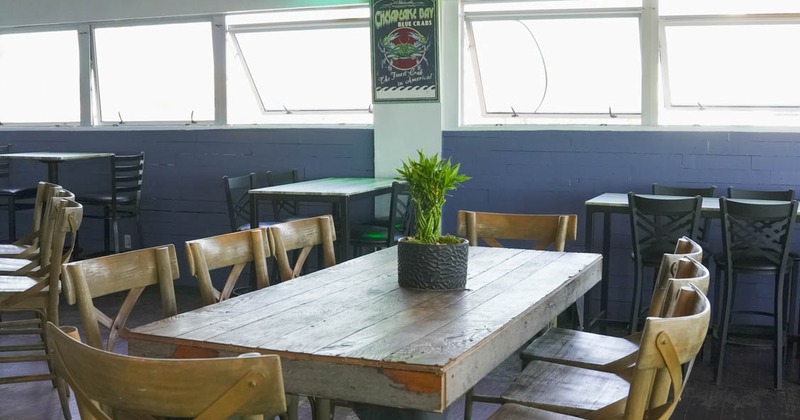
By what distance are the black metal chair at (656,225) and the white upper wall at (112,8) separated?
2.92 metres

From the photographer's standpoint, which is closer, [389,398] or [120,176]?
[389,398]

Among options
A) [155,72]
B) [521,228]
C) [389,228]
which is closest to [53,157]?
[155,72]

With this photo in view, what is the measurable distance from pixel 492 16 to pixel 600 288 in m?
2.17

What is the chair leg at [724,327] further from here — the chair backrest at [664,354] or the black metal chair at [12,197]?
the black metal chair at [12,197]

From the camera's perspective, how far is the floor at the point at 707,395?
4094 millimetres

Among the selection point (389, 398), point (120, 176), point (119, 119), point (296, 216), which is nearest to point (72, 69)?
point (119, 119)

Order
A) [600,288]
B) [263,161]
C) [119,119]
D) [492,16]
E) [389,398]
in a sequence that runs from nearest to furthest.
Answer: [389,398] → [600,288] → [492,16] → [263,161] → [119,119]

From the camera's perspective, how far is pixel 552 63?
20.9 feet

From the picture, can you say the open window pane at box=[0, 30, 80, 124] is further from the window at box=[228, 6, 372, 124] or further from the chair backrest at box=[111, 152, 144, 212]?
the window at box=[228, 6, 372, 124]

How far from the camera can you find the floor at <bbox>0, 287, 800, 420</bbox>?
409 cm

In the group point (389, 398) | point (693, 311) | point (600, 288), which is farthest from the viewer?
point (600, 288)

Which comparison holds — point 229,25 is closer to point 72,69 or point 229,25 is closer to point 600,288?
point 72,69

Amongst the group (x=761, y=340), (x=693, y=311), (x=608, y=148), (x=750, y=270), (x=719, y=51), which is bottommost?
(x=761, y=340)

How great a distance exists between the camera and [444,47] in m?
6.42
